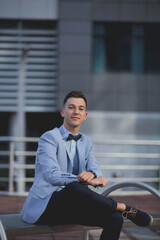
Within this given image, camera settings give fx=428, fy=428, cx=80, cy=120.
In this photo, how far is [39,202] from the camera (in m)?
3.21

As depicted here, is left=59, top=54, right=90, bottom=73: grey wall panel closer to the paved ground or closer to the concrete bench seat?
the paved ground

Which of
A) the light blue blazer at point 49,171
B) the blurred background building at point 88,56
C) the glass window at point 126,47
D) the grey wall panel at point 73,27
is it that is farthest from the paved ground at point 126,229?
the grey wall panel at point 73,27

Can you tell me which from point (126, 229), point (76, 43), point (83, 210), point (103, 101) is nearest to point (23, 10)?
point (76, 43)

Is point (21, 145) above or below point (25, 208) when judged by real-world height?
below

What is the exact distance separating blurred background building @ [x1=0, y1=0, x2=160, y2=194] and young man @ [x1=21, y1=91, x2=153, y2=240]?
12.7 m

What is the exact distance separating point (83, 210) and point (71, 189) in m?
0.18

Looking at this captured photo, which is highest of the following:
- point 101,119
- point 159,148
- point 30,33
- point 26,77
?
point 30,33

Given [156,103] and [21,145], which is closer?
[21,145]

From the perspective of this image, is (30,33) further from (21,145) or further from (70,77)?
(21,145)

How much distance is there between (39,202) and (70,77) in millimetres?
13417

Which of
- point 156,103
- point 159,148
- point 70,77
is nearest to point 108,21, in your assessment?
point 70,77

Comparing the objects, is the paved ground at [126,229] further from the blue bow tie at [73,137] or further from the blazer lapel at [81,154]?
the blue bow tie at [73,137]

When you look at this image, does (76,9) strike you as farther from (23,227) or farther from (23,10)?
(23,227)

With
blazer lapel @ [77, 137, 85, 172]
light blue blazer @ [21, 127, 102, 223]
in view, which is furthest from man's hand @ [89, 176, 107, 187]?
blazer lapel @ [77, 137, 85, 172]
